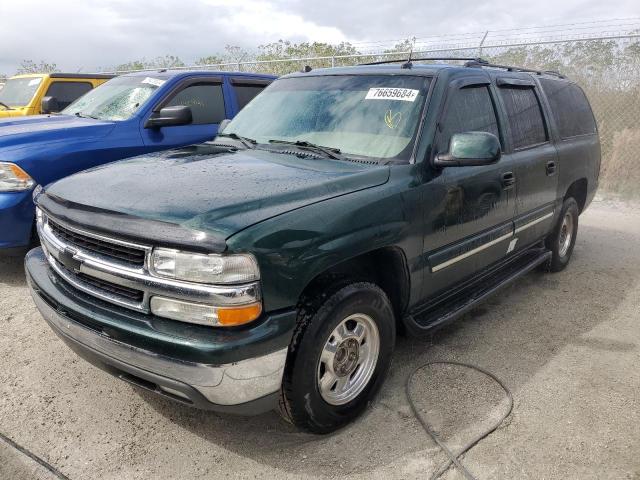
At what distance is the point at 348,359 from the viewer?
8.99 feet

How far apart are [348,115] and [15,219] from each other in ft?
9.27

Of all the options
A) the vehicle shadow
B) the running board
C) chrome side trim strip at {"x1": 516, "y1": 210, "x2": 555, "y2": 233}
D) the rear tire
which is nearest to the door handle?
chrome side trim strip at {"x1": 516, "y1": 210, "x2": 555, "y2": 233}

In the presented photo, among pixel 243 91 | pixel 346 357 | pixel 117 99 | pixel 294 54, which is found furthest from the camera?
pixel 294 54

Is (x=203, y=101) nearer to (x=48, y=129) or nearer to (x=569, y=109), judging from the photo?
(x=48, y=129)

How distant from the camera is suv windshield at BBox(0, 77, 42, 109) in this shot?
8500 mm

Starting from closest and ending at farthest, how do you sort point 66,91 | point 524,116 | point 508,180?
1. point 508,180
2. point 524,116
3. point 66,91

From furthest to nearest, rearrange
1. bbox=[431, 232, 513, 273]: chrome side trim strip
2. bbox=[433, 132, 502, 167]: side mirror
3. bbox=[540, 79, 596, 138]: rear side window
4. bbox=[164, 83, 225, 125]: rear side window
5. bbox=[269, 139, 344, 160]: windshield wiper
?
1. bbox=[164, 83, 225, 125]: rear side window
2. bbox=[540, 79, 596, 138]: rear side window
3. bbox=[431, 232, 513, 273]: chrome side trim strip
4. bbox=[269, 139, 344, 160]: windshield wiper
5. bbox=[433, 132, 502, 167]: side mirror

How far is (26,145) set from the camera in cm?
444

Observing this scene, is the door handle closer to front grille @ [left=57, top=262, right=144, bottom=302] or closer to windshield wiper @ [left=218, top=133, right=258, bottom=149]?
windshield wiper @ [left=218, top=133, right=258, bottom=149]

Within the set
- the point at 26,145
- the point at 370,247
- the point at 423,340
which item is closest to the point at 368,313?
the point at 370,247

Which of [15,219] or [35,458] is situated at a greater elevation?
[15,219]

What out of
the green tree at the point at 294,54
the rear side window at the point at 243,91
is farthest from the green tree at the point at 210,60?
the rear side window at the point at 243,91

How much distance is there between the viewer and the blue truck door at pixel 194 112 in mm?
5414

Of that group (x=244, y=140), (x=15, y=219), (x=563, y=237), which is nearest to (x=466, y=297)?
(x=244, y=140)
